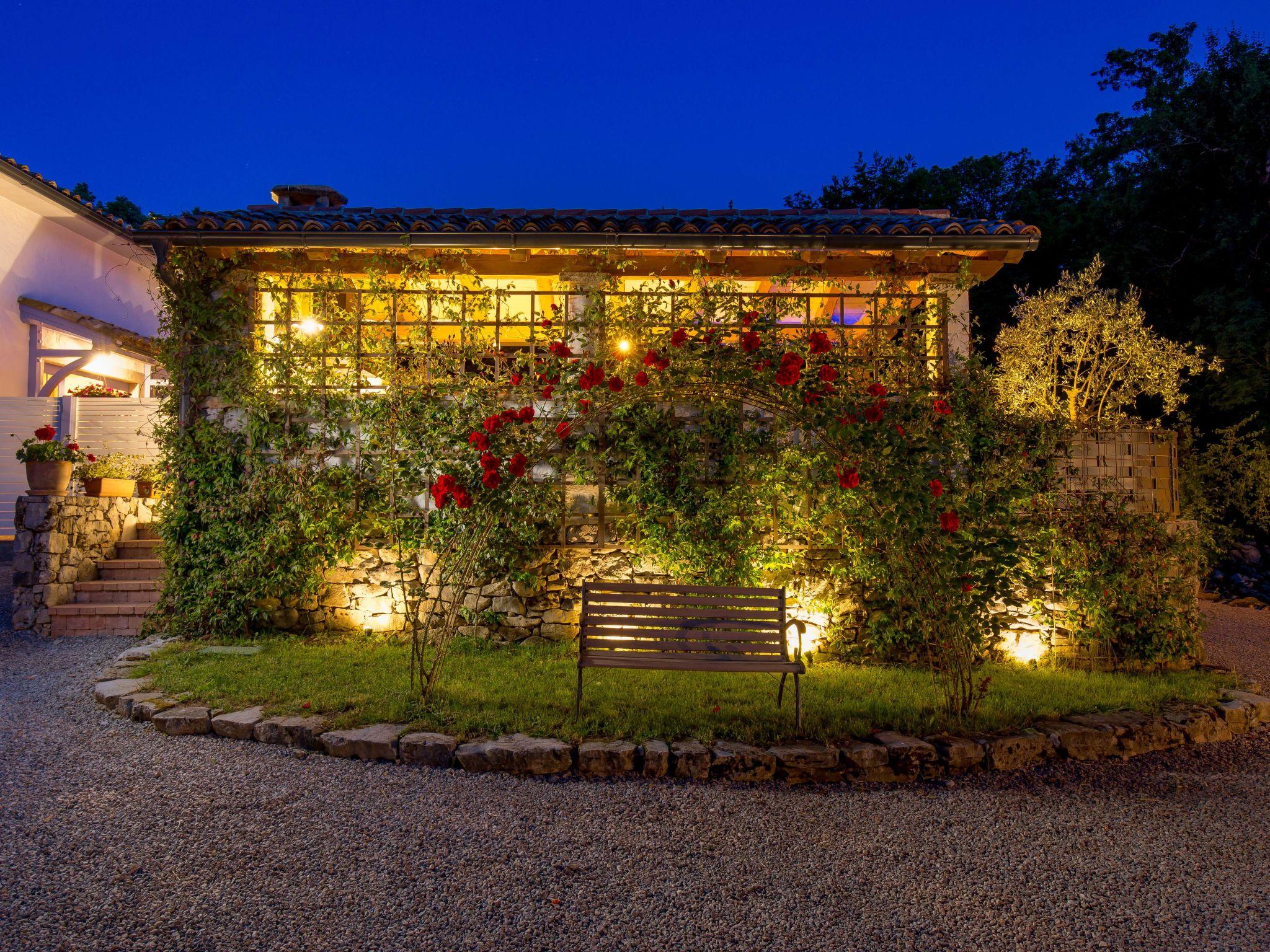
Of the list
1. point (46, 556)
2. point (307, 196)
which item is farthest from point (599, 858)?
point (307, 196)

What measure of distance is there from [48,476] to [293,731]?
16.0ft

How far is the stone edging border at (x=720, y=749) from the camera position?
11.0ft

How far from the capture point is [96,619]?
6.36 metres

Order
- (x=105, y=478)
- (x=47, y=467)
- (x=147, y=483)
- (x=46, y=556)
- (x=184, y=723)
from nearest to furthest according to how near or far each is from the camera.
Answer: (x=184, y=723), (x=46, y=556), (x=47, y=467), (x=105, y=478), (x=147, y=483)

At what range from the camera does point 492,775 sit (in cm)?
333

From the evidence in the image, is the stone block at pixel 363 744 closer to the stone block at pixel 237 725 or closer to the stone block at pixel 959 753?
the stone block at pixel 237 725

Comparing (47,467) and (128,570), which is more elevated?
(47,467)

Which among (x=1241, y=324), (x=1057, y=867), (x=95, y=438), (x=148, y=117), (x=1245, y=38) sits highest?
(x=148, y=117)

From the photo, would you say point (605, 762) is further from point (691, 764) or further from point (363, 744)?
point (363, 744)

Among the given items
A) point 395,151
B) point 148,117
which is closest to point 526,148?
point 395,151

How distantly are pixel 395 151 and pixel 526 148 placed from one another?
38601 mm

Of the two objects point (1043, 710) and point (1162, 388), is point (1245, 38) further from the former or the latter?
point (1043, 710)

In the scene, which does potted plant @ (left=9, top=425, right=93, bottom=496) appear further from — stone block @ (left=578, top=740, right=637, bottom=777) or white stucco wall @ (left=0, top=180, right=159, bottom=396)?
stone block @ (left=578, top=740, right=637, bottom=777)

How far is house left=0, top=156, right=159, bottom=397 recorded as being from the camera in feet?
35.0
